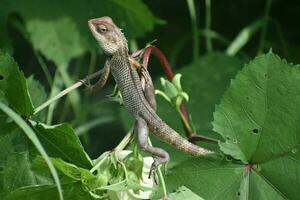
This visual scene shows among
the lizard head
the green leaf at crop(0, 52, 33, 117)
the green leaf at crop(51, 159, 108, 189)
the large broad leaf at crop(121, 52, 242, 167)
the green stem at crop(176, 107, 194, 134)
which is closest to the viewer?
the green leaf at crop(51, 159, 108, 189)

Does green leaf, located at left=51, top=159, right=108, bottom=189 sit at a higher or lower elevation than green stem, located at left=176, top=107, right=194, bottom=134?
lower

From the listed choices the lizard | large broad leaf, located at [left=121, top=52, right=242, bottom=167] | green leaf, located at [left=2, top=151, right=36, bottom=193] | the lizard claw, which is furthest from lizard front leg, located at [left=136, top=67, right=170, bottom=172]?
large broad leaf, located at [left=121, top=52, right=242, bottom=167]

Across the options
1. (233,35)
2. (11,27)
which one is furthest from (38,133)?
(233,35)

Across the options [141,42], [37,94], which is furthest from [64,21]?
[37,94]

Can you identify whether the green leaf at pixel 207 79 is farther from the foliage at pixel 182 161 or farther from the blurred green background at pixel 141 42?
the foliage at pixel 182 161

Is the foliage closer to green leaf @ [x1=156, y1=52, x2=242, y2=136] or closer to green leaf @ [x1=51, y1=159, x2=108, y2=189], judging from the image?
green leaf @ [x1=51, y1=159, x2=108, y2=189]

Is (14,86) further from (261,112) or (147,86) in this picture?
(261,112)

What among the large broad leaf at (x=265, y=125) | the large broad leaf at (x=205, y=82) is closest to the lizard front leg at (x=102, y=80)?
the large broad leaf at (x=265, y=125)

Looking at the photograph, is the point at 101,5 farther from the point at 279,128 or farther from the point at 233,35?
the point at 279,128
